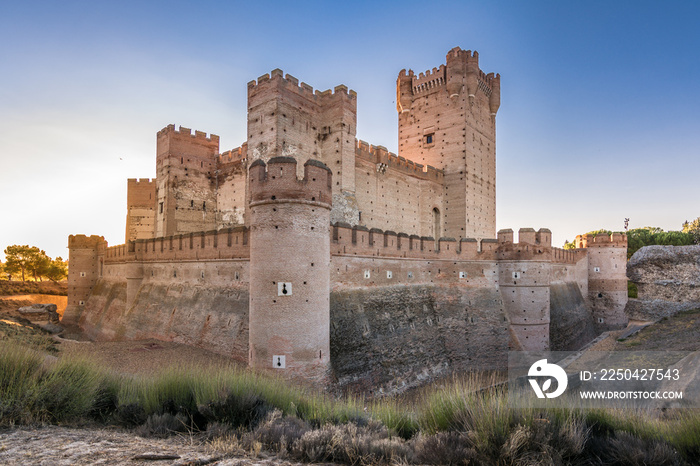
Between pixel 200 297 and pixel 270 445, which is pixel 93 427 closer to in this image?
pixel 270 445

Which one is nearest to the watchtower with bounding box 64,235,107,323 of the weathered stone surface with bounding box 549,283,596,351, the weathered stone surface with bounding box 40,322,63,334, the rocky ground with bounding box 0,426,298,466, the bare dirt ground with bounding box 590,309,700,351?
the weathered stone surface with bounding box 40,322,63,334

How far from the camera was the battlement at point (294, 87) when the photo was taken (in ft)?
58.3

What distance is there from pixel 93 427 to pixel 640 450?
6.21m

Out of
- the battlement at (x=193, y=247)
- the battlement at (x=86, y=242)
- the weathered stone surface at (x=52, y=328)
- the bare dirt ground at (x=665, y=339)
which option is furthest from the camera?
the battlement at (x=86, y=242)

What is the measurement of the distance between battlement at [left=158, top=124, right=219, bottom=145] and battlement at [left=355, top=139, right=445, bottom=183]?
382 inches

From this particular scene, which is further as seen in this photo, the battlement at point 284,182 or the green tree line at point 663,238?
the green tree line at point 663,238

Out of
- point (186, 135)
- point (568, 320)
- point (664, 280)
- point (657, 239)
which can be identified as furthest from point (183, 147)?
point (657, 239)

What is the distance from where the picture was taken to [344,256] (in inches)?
527

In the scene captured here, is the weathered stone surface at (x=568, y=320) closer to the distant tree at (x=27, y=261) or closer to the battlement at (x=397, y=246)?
the battlement at (x=397, y=246)

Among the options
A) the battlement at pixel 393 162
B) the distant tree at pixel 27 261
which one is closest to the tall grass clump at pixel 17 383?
the battlement at pixel 393 162

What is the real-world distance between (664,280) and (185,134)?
109 ft

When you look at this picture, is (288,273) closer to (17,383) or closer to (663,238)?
Result: (17,383)

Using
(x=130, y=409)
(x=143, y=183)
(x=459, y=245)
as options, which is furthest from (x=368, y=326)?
(x=143, y=183)

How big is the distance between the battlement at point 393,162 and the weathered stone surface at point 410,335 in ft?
31.8
